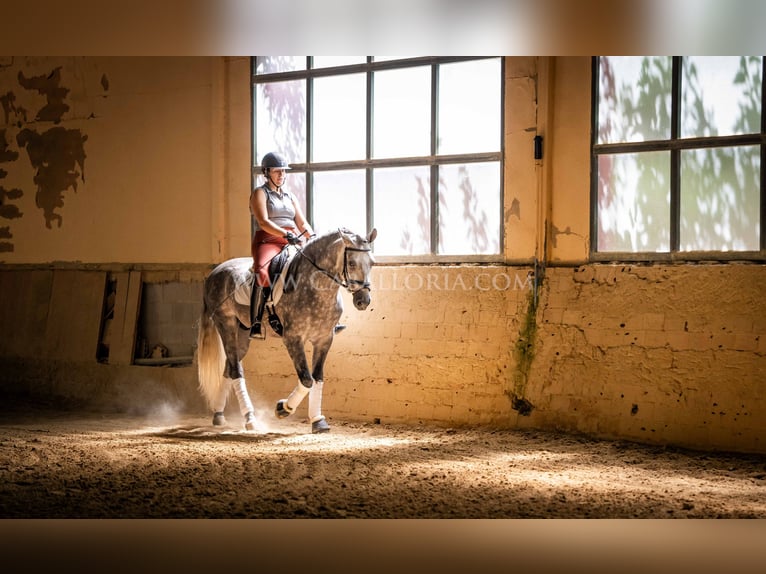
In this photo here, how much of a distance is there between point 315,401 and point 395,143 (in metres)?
2.41

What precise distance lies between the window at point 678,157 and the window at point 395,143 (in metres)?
0.90

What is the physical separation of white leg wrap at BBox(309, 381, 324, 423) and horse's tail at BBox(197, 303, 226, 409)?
0.92 m

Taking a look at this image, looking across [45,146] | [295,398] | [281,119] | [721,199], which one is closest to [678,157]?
[721,199]

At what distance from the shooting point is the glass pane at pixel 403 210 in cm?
691

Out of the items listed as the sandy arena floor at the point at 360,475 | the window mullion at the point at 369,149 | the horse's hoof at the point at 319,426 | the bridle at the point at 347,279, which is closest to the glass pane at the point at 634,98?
the window mullion at the point at 369,149

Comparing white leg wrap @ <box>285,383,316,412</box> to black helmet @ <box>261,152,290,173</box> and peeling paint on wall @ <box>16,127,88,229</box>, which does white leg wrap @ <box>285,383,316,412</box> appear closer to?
black helmet @ <box>261,152,290,173</box>

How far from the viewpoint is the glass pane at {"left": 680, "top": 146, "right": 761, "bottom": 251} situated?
555cm

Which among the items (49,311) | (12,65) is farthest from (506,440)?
(12,65)

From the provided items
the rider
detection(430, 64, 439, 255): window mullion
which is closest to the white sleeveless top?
the rider

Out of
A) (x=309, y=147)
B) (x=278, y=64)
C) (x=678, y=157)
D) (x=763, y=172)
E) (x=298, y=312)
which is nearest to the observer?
(x=763, y=172)

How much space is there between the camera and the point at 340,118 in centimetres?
725

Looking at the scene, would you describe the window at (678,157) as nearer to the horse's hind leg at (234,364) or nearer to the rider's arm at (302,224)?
the rider's arm at (302,224)

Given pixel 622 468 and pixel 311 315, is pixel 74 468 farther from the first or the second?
pixel 622 468

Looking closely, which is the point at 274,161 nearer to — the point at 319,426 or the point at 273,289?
the point at 273,289
